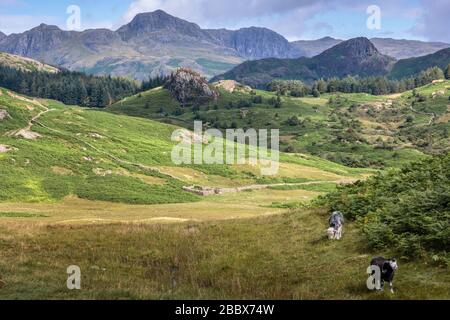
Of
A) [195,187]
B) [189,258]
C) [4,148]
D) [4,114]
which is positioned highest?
[4,114]

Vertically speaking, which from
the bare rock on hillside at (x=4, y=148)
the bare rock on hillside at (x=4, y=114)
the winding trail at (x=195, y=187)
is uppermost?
the bare rock on hillside at (x=4, y=114)

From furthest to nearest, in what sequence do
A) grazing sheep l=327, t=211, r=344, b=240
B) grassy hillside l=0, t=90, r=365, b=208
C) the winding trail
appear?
the winding trail
grassy hillside l=0, t=90, r=365, b=208
grazing sheep l=327, t=211, r=344, b=240

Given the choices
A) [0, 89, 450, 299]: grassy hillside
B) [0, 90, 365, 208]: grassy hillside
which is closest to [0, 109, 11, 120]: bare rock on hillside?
[0, 90, 365, 208]: grassy hillside

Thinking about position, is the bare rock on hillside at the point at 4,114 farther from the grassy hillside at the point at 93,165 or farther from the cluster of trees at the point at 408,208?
the cluster of trees at the point at 408,208

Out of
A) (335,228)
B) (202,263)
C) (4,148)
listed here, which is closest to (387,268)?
(335,228)

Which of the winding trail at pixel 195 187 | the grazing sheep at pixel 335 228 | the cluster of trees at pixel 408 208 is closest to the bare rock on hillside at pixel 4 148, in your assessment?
the winding trail at pixel 195 187

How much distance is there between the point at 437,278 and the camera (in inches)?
802

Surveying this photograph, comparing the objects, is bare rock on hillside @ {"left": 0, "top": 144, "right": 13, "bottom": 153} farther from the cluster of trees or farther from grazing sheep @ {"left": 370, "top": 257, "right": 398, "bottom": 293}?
grazing sheep @ {"left": 370, "top": 257, "right": 398, "bottom": 293}

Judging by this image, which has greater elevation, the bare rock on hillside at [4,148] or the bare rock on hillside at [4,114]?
the bare rock on hillside at [4,114]

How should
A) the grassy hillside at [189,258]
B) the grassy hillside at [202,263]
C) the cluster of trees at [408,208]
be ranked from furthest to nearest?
the cluster of trees at [408,208], the grassy hillside at [189,258], the grassy hillside at [202,263]

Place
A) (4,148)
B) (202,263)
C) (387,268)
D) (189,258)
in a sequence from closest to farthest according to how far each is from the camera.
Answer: (387,268)
(202,263)
(189,258)
(4,148)

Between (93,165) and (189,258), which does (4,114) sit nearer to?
(93,165)

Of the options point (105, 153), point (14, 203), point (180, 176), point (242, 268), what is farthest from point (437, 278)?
point (105, 153)
